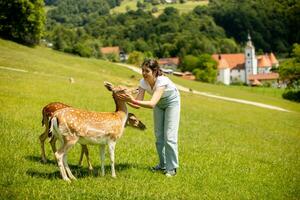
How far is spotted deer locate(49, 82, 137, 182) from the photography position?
339 inches

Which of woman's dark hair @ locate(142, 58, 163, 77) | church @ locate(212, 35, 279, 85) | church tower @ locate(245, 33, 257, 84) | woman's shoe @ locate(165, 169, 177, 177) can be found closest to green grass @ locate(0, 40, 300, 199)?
woman's shoe @ locate(165, 169, 177, 177)

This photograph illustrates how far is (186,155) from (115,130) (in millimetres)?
5243

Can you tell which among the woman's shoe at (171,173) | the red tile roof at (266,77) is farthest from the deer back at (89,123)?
the red tile roof at (266,77)

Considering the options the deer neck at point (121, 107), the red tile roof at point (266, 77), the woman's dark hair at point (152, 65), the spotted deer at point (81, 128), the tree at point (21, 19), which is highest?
the tree at point (21, 19)

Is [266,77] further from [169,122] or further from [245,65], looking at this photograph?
[169,122]

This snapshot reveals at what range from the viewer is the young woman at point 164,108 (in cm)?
1008

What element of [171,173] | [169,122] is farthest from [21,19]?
[171,173]

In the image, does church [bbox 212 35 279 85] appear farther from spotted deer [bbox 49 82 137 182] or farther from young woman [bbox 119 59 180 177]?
spotted deer [bbox 49 82 137 182]

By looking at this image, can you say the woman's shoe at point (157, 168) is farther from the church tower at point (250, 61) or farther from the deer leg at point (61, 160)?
the church tower at point (250, 61)

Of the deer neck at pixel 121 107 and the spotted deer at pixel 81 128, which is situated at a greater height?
the deer neck at pixel 121 107

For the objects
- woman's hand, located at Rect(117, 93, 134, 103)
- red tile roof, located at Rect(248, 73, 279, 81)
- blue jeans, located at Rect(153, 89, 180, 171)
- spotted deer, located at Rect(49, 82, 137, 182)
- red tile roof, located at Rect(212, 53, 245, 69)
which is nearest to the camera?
spotted deer, located at Rect(49, 82, 137, 182)

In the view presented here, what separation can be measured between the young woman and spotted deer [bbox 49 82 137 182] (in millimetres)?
770

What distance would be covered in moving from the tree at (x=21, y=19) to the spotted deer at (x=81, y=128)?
5535 cm

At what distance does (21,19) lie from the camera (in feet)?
203
